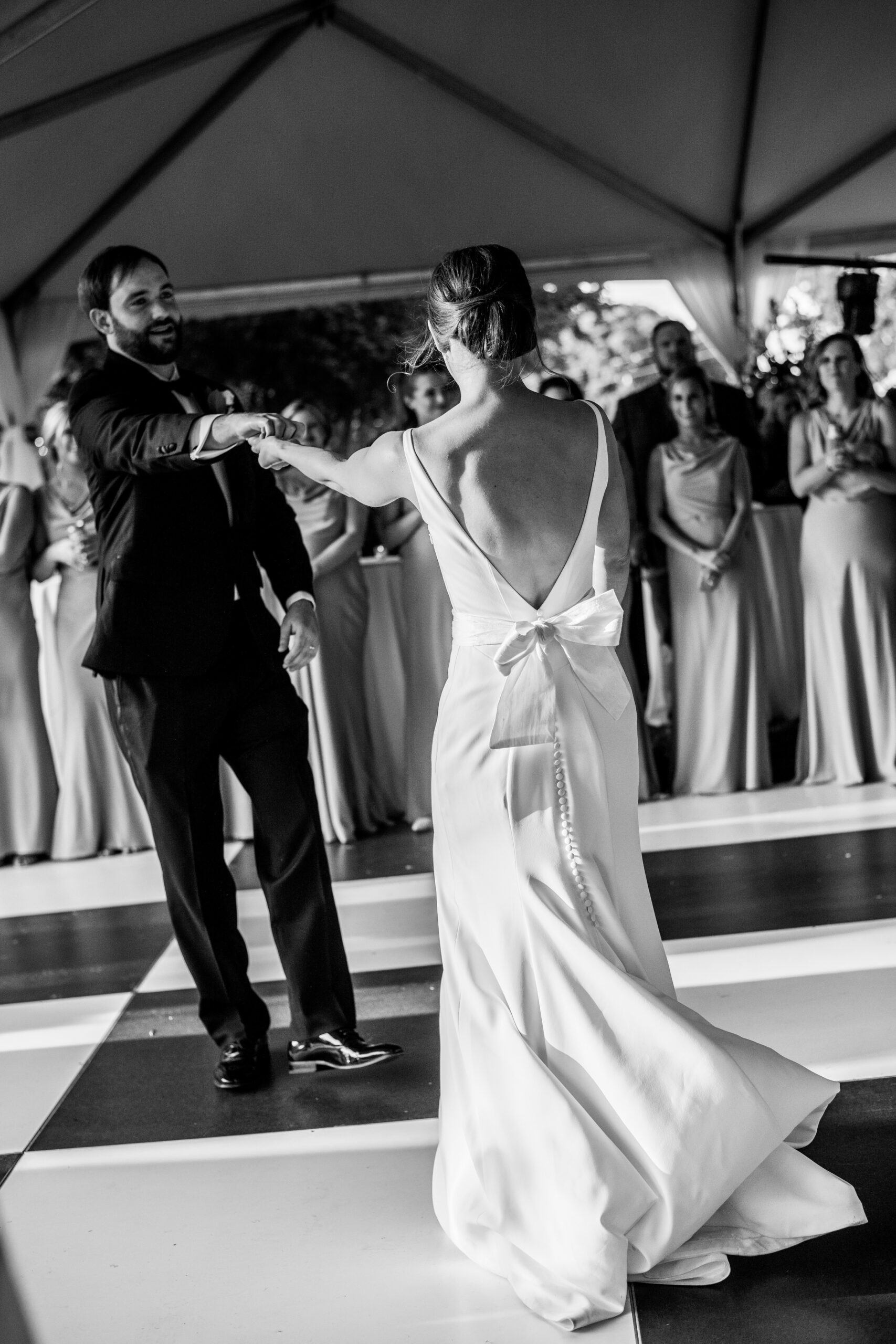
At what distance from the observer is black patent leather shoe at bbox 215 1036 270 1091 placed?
3.28 m

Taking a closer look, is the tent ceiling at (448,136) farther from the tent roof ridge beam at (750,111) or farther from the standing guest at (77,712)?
the standing guest at (77,712)

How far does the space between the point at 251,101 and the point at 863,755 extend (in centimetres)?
475

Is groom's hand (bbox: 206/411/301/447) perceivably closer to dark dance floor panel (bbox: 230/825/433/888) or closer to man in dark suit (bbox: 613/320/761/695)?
dark dance floor panel (bbox: 230/825/433/888)

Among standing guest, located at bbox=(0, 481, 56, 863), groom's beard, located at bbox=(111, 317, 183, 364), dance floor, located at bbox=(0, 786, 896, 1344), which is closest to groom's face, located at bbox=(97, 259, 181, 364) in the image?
groom's beard, located at bbox=(111, 317, 183, 364)

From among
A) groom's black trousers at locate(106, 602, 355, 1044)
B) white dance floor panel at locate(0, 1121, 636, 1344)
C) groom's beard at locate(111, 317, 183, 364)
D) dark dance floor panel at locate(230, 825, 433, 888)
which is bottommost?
white dance floor panel at locate(0, 1121, 636, 1344)

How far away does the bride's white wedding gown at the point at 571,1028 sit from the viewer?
2178mm

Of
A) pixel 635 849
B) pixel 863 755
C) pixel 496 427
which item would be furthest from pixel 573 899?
pixel 863 755

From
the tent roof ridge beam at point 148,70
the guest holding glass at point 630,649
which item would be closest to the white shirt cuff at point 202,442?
the guest holding glass at point 630,649

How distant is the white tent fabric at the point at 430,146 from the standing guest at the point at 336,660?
182cm

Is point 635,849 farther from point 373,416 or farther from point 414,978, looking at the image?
point 373,416

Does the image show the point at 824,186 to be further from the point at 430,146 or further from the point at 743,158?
the point at 430,146

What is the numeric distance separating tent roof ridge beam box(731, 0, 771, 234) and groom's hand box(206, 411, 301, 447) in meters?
5.60

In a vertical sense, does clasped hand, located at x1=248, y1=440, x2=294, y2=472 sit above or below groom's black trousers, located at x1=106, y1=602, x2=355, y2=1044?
above

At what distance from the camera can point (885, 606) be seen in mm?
6172
